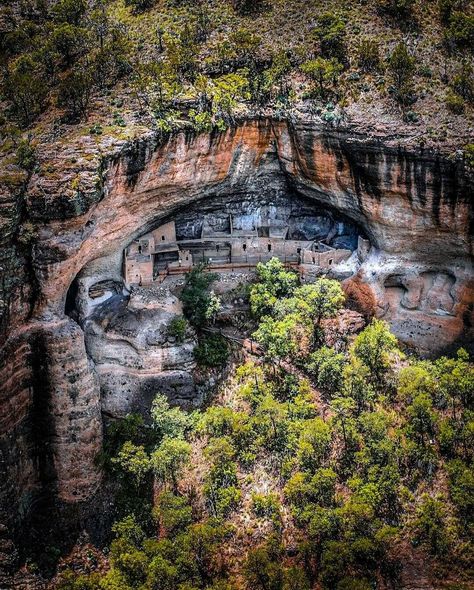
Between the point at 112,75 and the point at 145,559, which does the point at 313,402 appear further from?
the point at 112,75

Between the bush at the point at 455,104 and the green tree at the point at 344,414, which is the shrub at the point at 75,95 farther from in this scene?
the green tree at the point at 344,414

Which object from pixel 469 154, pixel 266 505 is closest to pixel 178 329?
pixel 266 505

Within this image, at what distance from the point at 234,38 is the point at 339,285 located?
1244 cm

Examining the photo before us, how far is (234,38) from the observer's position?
31969 millimetres

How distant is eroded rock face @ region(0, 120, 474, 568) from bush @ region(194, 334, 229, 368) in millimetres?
849

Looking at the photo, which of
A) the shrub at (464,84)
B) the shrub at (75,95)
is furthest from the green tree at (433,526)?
the shrub at (75,95)

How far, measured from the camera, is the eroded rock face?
88.5 ft

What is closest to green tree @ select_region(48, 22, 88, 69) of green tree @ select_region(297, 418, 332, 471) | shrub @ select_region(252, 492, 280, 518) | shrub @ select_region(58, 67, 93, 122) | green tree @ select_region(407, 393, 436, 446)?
shrub @ select_region(58, 67, 93, 122)

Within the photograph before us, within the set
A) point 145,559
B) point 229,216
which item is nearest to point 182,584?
point 145,559

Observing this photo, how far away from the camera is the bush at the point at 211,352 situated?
30406mm

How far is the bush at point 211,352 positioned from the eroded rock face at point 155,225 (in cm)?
85

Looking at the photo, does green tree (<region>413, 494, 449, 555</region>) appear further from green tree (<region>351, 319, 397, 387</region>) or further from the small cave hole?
the small cave hole

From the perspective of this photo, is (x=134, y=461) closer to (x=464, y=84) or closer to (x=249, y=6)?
(x=464, y=84)

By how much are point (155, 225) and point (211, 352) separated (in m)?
6.44
